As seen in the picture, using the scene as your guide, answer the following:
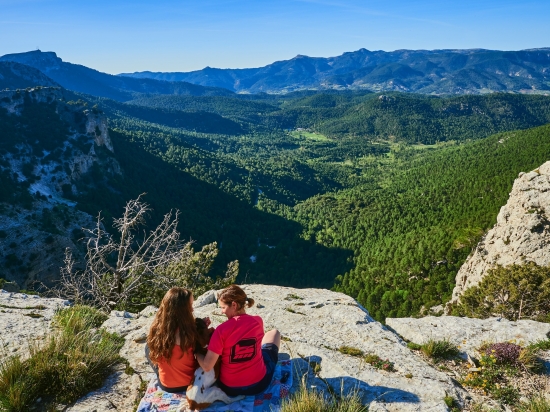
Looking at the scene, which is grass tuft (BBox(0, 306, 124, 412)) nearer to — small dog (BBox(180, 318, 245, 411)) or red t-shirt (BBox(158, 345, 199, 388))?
red t-shirt (BBox(158, 345, 199, 388))

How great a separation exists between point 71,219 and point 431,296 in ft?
183

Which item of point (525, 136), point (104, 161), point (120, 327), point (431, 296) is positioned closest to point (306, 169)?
A: point (525, 136)

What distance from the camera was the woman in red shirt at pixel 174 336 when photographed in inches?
244

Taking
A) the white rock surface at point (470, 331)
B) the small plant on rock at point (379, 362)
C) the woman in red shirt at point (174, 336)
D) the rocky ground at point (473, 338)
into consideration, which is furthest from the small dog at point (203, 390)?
the white rock surface at point (470, 331)

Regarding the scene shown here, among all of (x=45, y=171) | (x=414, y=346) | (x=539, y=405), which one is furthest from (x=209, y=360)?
(x=45, y=171)

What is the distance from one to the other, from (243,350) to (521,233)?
3455cm

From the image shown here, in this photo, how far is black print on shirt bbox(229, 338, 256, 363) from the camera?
6.34m

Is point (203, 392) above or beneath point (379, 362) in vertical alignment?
above

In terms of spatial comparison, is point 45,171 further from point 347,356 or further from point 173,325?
point 347,356

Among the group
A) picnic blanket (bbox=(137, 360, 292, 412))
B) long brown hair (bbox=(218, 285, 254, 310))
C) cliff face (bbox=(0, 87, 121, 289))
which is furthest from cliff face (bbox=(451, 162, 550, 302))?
cliff face (bbox=(0, 87, 121, 289))

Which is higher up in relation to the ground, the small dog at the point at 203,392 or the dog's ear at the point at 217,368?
the dog's ear at the point at 217,368

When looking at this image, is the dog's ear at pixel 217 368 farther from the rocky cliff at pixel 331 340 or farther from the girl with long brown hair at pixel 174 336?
the rocky cliff at pixel 331 340

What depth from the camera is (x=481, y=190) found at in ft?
262

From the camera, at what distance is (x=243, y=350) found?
6.39 metres
